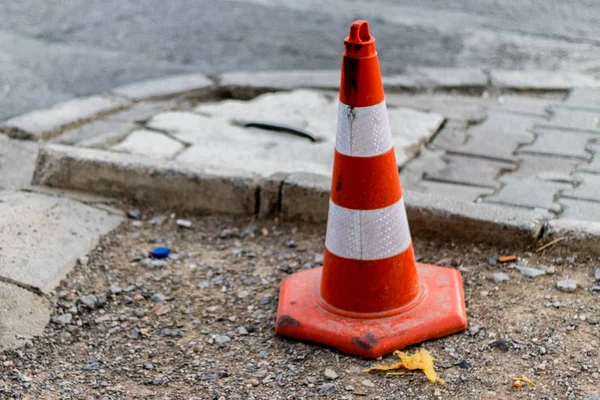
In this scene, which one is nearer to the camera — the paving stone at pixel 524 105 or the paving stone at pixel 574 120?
the paving stone at pixel 574 120

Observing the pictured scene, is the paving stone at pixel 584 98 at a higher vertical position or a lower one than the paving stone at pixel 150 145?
higher

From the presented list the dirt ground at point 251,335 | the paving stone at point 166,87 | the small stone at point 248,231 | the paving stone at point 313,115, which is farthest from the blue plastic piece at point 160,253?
the paving stone at point 166,87

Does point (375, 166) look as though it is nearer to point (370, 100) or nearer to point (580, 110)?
point (370, 100)

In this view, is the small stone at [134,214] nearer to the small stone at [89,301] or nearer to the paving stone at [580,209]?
the small stone at [89,301]

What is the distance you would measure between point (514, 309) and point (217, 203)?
140cm

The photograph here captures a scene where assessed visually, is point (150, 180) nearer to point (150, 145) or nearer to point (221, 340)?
point (150, 145)

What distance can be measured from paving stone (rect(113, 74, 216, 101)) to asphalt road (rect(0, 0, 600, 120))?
0.91 ft

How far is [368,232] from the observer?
260cm

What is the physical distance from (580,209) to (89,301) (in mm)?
2027

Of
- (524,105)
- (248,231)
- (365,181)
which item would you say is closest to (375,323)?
(365,181)

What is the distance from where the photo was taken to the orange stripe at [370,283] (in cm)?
263

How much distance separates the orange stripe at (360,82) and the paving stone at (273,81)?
7.97 feet

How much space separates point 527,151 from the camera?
401 centimetres

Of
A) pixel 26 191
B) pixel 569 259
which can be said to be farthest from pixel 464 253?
pixel 26 191
